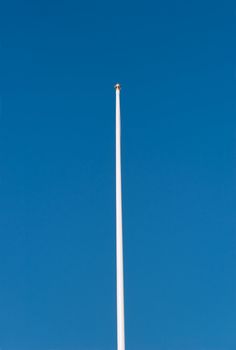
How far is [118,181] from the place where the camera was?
24.6 metres

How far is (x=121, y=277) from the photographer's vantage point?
23109mm

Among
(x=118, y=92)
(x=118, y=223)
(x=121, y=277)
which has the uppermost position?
(x=118, y=92)

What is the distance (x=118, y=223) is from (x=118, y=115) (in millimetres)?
4644

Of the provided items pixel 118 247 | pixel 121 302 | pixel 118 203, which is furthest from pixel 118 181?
pixel 121 302

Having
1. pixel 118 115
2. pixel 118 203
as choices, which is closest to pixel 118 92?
pixel 118 115

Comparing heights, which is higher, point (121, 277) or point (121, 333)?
point (121, 277)

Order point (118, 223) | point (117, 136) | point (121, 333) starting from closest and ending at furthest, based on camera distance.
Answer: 1. point (121, 333)
2. point (118, 223)
3. point (117, 136)

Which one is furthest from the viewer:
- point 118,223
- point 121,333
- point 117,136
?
point 117,136

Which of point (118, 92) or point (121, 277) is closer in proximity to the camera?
point (121, 277)

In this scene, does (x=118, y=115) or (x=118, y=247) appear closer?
(x=118, y=247)

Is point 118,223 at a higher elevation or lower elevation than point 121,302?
higher

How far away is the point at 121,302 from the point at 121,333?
1.04 m

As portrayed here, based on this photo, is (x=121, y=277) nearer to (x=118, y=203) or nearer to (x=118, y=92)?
(x=118, y=203)

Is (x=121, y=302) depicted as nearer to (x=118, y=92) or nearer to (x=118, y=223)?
(x=118, y=223)
